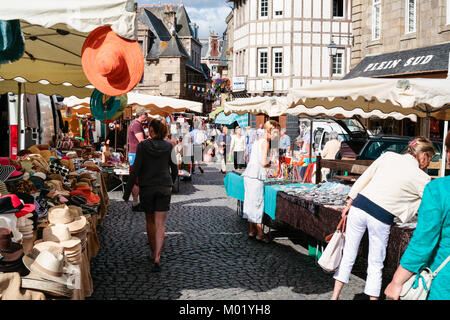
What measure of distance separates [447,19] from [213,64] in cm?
7851

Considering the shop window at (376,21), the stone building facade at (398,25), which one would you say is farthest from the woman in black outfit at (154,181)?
the shop window at (376,21)

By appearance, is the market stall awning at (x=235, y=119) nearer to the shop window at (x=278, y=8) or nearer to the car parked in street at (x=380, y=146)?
the shop window at (x=278, y=8)

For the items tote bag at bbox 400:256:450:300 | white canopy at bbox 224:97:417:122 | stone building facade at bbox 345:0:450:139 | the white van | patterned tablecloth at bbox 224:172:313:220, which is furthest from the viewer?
the white van

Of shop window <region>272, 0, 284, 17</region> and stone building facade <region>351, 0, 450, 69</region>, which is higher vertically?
shop window <region>272, 0, 284, 17</region>

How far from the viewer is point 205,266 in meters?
6.41

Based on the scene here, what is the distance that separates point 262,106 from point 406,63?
904 cm

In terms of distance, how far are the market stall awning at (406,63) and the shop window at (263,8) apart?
46.2 feet

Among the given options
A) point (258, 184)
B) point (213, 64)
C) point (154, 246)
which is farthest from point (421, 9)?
point (213, 64)

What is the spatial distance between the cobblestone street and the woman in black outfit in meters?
0.45

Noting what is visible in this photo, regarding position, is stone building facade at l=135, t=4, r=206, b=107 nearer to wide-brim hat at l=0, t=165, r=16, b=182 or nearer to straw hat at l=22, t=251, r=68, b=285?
wide-brim hat at l=0, t=165, r=16, b=182

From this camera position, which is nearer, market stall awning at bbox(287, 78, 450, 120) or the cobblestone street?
the cobblestone street

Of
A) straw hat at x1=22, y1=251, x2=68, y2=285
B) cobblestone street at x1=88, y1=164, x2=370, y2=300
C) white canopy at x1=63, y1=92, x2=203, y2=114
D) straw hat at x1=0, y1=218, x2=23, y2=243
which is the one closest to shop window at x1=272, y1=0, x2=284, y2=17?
white canopy at x1=63, y1=92, x2=203, y2=114

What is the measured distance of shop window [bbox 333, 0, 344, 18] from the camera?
32.6m
